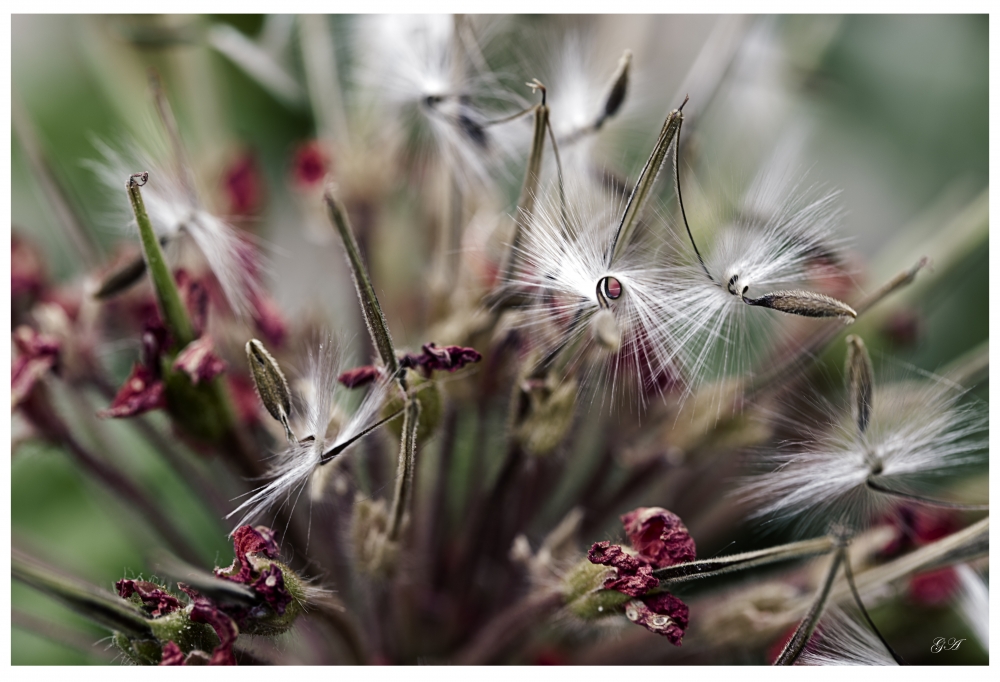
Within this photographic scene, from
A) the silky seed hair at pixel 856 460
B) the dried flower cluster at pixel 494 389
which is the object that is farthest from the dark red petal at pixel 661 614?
the silky seed hair at pixel 856 460

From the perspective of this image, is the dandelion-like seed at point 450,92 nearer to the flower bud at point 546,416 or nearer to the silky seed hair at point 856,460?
the flower bud at point 546,416

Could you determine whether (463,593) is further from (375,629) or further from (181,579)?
(181,579)

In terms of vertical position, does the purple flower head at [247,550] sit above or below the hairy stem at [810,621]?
above

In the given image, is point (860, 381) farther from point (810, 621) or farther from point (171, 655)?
point (171, 655)

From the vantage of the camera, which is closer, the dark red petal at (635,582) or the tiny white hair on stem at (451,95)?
the dark red petal at (635,582)
